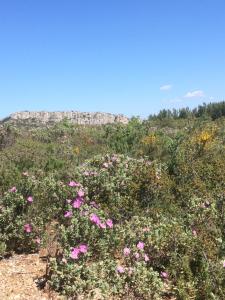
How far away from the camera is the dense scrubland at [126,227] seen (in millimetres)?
4895

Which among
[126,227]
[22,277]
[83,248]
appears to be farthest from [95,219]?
[22,277]

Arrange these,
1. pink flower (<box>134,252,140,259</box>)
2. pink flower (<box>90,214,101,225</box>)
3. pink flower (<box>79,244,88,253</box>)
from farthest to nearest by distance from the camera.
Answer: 1. pink flower (<box>90,214,101,225</box>)
2. pink flower (<box>134,252,140,259</box>)
3. pink flower (<box>79,244,88,253</box>)

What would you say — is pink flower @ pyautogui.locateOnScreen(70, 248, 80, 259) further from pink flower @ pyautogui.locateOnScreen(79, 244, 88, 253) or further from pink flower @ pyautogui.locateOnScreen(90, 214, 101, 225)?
pink flower @ pyautogui.locateOnScreen(90, 214, 101, 225)

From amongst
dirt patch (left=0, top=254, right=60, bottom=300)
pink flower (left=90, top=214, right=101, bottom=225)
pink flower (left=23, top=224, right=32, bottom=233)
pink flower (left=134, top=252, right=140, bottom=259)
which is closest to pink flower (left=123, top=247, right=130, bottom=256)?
pink flower (left=134, top=252, right=140, bottom=259)

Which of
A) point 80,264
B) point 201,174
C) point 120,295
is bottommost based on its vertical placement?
point 120,295

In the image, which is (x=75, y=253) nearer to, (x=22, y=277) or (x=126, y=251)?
(x=126, y=251)

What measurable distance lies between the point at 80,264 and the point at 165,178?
353 cm

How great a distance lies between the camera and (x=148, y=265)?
5.71 metres

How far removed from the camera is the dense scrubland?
4895 mm

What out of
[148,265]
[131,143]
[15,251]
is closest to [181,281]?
[148,265]

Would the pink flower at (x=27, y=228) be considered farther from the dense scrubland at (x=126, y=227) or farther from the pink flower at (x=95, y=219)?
the pink flower at (x=95, y=219)

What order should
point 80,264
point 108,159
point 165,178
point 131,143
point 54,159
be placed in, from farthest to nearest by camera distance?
point 131,143 < point 54,159 < point 108,159 < point 165,178 < point 80,264

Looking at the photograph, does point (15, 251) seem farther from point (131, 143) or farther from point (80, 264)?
point (131, 143)

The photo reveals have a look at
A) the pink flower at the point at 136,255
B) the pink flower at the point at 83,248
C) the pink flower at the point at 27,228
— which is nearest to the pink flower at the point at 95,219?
the pink flower at the point at 83,248
